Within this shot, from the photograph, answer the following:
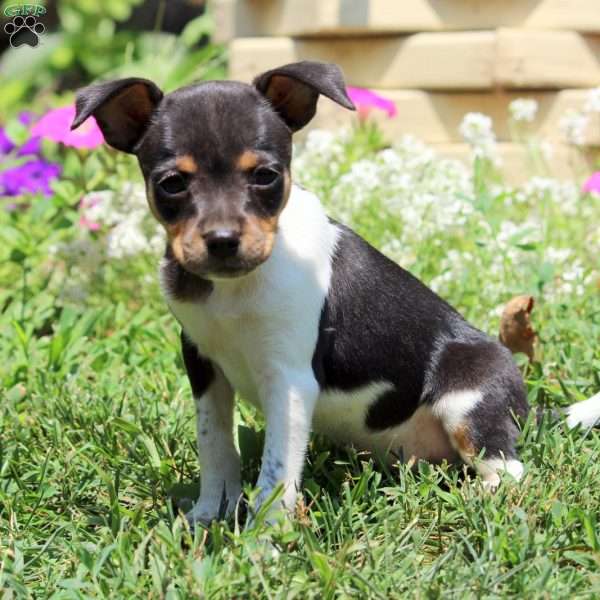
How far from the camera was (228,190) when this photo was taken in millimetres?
3129

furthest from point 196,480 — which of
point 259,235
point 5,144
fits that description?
point 5,144

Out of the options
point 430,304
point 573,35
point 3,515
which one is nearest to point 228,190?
point 430,304

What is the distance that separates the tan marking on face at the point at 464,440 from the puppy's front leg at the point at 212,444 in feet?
2.50

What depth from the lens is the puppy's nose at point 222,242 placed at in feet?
9.87

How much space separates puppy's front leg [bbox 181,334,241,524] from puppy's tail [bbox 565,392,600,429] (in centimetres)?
122

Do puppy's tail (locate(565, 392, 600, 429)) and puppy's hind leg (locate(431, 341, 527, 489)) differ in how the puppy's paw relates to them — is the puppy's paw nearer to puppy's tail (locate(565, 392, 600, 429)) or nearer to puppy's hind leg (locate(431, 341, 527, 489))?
puppy's hind leg (locate(431, 341, 527, 489))

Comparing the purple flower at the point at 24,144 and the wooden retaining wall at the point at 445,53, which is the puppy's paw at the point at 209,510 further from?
the wooden retaining wall at the point at 445,53

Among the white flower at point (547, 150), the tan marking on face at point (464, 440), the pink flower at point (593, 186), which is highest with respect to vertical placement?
the tan marking on face at point (464, 440)

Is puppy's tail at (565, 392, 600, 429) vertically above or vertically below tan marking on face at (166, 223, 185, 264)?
below

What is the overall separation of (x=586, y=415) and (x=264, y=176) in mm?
1548

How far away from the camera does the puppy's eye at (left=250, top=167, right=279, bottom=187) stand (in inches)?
125

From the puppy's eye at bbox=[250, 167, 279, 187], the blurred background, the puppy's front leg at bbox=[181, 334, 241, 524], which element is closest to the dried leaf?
the puppy's front leg at bbox=[181, 334, 241, 524]

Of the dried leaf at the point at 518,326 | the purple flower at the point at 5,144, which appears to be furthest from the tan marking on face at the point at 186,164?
the purple flower at the point at 5,144

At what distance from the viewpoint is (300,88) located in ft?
11.1
